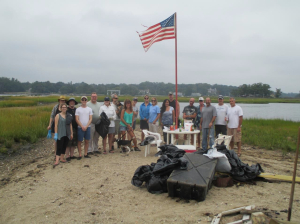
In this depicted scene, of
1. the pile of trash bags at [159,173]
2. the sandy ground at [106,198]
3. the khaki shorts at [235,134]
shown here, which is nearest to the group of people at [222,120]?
the khaki shorts at [235,134]

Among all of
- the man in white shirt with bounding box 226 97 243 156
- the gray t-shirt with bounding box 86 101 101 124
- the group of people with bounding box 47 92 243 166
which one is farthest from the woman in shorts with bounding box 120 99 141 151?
the man in white shirt with bounding box 226 97 243 156

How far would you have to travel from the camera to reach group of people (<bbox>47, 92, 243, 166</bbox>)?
615 centimetres

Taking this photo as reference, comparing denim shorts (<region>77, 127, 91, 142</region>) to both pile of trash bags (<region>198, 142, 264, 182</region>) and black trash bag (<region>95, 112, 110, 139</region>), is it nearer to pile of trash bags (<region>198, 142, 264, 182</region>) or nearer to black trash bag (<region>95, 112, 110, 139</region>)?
black trash bag (<region>95, 112, 110, 139</region>)

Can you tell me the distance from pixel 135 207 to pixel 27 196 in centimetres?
218

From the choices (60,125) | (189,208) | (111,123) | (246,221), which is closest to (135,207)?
(189,208)

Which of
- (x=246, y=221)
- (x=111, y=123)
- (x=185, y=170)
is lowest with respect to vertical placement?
(x=246, y=221)

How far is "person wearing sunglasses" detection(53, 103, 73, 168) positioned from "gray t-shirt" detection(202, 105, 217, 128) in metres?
3.92

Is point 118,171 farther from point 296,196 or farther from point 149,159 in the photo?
point 296,196

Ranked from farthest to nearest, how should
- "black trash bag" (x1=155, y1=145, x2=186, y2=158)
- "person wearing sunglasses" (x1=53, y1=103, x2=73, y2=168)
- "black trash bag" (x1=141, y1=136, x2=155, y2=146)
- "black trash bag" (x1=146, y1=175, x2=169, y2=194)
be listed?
"black trash bag" (x1=141, y1=136, x2=155, y2=146), "person wearing sunglasses" (x1=53, y1=103, x2=73, y2=168), "black trash bag" (x1=155, y1=145, x2=186, y2=158), "black trash bag" (x1=146, y1=175, x2=169, y2=194)

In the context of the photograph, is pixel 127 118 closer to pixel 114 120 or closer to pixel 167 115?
pixel 114 120

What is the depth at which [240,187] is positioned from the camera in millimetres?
4391

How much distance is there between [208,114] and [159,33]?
324 centimetres

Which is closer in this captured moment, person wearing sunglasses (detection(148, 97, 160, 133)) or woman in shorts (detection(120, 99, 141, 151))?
woman in shorts (detection(120, 99, 141, 151))

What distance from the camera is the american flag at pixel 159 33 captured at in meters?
7.77
